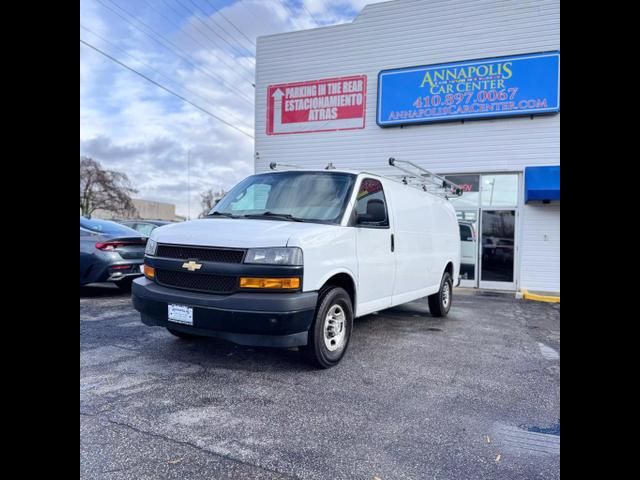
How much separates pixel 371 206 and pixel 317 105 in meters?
9.74

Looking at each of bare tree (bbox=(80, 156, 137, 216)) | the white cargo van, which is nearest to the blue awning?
the white cargo van

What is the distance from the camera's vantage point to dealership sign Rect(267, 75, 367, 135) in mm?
13477

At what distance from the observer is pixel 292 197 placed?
5086 millimetres

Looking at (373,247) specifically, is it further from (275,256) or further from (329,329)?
(275,256)

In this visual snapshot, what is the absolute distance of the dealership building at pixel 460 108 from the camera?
11.6 meters

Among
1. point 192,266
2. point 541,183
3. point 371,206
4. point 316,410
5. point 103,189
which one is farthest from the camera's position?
point 103,189

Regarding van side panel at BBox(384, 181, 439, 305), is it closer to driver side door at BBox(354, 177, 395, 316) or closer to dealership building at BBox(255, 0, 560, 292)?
driver side door at BBox(354, 177, 395, 316)

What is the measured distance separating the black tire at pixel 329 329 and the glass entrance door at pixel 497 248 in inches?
344

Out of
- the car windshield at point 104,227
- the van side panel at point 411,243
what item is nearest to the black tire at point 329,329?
the van side panel at point 411,243

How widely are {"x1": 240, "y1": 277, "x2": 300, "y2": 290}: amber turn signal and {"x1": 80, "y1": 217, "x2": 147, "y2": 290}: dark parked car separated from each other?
509cm

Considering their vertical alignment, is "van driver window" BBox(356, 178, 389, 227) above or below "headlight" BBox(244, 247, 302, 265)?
above

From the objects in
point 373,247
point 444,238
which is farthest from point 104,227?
point 444,238
